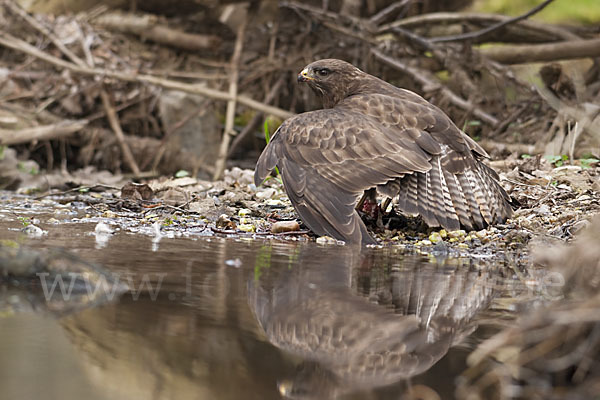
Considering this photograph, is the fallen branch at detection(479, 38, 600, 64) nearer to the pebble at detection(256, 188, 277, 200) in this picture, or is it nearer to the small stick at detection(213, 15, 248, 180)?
the small stick at detection(213, 15, 248, 180)

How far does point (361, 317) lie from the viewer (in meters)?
2.65

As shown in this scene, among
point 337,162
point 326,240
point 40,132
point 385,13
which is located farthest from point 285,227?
point 385,13

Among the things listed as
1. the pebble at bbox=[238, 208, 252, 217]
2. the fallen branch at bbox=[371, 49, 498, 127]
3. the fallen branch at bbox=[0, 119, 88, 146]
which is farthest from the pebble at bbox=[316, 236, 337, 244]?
the fallen branch at bbox=[0, 119, 88, 146]

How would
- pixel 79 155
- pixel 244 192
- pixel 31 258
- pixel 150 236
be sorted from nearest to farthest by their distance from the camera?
pixel 31 258
pixel 150 236
pixel 244 192
pixel 79 155

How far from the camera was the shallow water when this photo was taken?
189 centimetres

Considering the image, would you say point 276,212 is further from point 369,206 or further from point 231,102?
point 231,102

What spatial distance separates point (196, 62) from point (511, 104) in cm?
484

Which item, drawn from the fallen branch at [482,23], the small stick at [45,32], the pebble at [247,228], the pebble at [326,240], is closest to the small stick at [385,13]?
the fallen branch at [482,23]

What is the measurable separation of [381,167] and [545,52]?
6.15m

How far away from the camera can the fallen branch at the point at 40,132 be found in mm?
9062

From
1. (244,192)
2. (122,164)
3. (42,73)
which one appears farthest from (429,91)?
(42,73)

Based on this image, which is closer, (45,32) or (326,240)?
(326,240)

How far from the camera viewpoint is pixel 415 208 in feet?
15.9

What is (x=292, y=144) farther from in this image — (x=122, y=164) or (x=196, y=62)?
(x=196, y=62)
